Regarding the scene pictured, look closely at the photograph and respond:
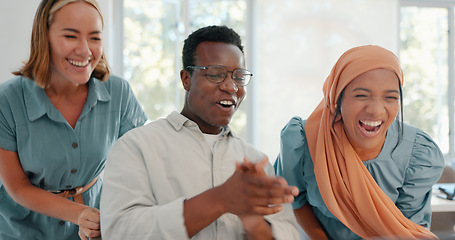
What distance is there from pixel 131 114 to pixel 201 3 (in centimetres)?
324

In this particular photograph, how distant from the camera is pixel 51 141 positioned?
1.67 m

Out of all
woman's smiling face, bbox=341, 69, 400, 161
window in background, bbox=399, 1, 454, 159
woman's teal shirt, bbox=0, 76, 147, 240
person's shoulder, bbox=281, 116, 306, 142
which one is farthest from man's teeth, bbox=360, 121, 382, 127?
window in background, bbox=399, 1, 454, 159

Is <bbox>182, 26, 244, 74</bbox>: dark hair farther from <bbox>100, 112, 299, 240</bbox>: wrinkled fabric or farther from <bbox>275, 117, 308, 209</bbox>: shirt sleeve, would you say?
<bbox>275, 117, 308, 209</bbox>: shirt sleeve

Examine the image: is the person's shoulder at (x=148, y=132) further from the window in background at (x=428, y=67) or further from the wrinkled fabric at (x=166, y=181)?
the window in background at (x=428, y=67)

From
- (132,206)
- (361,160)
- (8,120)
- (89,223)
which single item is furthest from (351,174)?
(8,120)

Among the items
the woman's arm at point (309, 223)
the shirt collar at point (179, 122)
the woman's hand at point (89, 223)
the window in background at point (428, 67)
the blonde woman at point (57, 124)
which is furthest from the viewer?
the window in background at point (428, 67)

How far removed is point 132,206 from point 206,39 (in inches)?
25.0

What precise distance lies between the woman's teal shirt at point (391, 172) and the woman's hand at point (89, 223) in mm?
736

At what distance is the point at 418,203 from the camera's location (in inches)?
66.4

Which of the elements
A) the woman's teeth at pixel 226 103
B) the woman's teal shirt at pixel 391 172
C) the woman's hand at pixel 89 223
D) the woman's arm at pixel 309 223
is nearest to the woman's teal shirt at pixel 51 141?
the woman's hand at pixel 89 223

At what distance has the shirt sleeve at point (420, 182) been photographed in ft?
5.46

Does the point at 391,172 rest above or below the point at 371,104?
below

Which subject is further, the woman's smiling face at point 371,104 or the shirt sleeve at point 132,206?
the woman's smiling face at point 371,104

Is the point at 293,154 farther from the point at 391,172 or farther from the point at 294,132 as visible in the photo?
the point at 391,172
